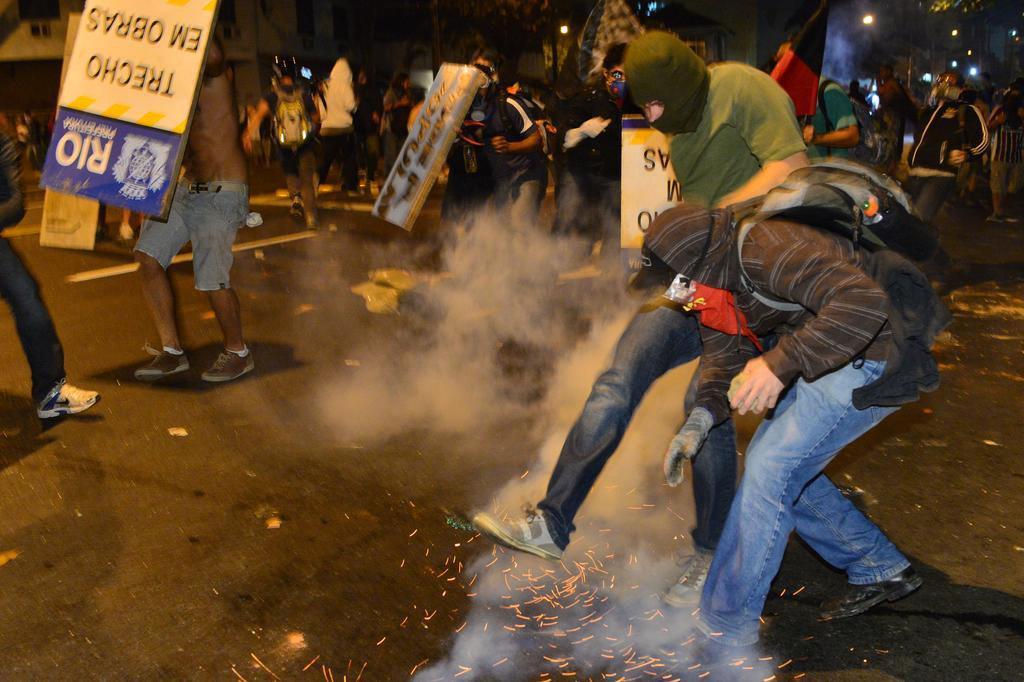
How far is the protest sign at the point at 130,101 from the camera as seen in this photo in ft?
16.8

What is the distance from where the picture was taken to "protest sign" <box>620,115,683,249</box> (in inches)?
255

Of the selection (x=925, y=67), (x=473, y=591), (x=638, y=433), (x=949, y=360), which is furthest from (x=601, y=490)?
(x=925, y=67)

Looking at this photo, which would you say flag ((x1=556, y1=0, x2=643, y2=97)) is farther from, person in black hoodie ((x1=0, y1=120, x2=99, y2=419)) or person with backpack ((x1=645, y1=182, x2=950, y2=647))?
Result: person with backpack ((x1=645, y1=182, x2=950, y2=647))

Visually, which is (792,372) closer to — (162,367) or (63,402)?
(63,402)

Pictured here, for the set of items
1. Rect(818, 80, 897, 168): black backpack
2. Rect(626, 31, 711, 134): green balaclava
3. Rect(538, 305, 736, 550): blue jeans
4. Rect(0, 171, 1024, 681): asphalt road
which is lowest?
Rect(0, 171, 1024, 681): asphalt road

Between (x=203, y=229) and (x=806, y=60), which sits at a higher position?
(x=806, y=60)

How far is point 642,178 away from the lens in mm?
6559

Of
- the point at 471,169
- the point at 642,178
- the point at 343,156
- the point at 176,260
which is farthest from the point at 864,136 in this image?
the point at 343,156

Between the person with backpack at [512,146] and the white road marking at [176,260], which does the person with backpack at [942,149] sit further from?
the white road marking at [176,260]

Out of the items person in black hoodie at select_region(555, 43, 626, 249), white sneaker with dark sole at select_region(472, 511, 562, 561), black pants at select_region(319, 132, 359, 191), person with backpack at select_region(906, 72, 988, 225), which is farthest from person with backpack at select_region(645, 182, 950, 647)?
black pants at select_region(319, 132, 359, 191)

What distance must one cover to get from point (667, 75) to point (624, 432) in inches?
47.1

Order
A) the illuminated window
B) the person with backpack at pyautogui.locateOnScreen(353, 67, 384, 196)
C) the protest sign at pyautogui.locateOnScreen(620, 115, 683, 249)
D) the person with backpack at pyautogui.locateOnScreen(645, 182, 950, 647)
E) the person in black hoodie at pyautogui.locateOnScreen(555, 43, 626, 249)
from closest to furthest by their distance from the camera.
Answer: the person with backpack at pyautogui.locateOnScreen(645, 182, 950, 647) → the protest sign at pyautogui.locateOnScreen(620, 115, 683, 249) → the person in black hoodie at pyautogui.locateOnScreen(555, 43, 626, 249) → the person with backpack at pyautogui.locateOnScreen(353, 67, 384, 196) → the illuminated window

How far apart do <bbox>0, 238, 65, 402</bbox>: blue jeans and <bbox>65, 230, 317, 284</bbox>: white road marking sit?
2.93 m

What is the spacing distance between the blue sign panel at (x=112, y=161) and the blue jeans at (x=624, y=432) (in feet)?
9.53
